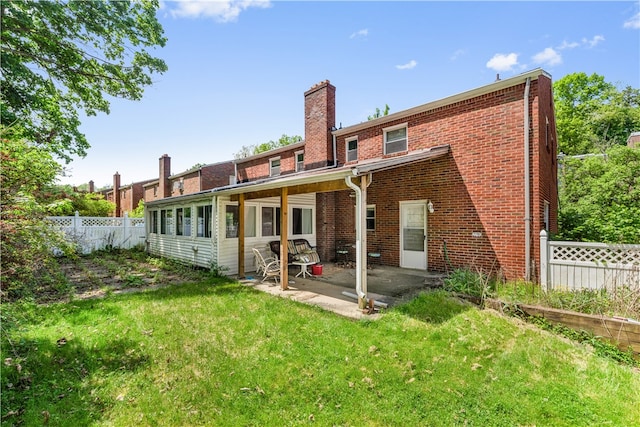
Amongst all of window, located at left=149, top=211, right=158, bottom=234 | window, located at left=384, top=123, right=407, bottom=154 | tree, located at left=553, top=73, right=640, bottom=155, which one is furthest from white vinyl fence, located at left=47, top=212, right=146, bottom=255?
tree, located at left=553, top=73, right=640, bottom=155

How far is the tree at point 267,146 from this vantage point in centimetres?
3606

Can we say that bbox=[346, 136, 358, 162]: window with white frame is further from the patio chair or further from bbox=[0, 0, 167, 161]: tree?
bbox=[0, 0, 167, 161]: tree

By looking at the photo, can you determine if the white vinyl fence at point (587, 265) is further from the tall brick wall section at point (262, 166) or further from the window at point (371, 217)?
the tall brick wall section at point (262, 166)

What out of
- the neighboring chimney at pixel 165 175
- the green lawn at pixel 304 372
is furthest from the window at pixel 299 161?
the neighboring chimney at pixel 165 175

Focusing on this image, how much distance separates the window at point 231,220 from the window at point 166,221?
4535 millimetres

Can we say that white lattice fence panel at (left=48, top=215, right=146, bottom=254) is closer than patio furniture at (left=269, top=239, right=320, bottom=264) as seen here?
No

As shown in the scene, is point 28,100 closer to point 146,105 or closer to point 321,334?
point 146,105

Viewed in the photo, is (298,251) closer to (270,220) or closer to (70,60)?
(270,220)

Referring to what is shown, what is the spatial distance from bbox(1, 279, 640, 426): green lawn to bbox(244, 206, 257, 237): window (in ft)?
15.1

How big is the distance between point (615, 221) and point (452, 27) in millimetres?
7143

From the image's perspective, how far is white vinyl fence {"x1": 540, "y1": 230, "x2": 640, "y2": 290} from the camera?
5.45 m

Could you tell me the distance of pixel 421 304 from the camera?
19.4ft

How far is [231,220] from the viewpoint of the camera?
32.4ft

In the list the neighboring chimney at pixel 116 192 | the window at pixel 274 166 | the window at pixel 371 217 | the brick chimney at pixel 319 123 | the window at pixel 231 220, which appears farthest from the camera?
the neighboring chimney at pixel 116 192
